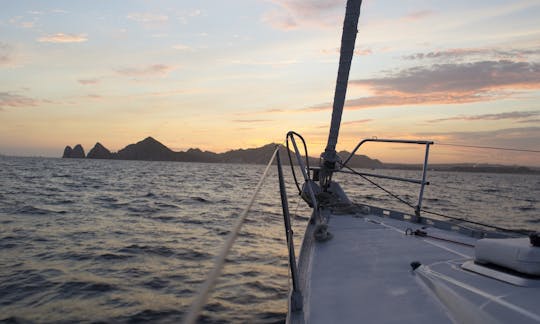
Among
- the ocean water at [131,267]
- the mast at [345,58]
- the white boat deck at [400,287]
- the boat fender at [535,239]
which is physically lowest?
the ocean water at [131,267]

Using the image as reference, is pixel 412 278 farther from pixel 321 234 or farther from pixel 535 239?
pixel 321 234

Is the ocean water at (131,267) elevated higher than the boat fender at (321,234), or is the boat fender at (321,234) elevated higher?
the boat fender at (321,234)

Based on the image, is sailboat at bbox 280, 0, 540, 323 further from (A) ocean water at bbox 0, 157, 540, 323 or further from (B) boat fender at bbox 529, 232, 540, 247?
(A) ocean water at bbox 0, 157, 540, 323

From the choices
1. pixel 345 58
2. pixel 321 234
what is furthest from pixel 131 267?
pixel 345 58

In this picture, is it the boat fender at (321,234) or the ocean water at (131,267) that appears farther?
the ocean water at (131,267)

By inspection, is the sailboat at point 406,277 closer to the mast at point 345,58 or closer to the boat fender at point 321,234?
the boat fender at point 321,234

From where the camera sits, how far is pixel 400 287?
3.84 meters

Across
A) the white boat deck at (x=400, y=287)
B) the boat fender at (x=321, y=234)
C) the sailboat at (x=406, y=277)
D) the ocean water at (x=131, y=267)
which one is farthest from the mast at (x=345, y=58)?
the white boat deck at (x=400, y=287)

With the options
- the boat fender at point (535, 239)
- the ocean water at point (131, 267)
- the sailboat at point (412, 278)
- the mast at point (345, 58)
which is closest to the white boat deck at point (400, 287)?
the sailboat at point (412, 278)

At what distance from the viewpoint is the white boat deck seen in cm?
299

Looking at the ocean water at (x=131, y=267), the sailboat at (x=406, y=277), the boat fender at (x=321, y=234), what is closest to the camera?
the sailboat at (x=406, y=277)

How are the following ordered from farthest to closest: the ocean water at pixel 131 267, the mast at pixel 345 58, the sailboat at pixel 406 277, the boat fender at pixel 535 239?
the mast at pixel 345 58 → the ocean water at pixel 131 267 → the boat fender at pixel 535 239 → the sailboat at pixel 406 277

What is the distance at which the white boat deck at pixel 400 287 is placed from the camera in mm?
2994

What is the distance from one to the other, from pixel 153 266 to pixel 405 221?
221 inches
